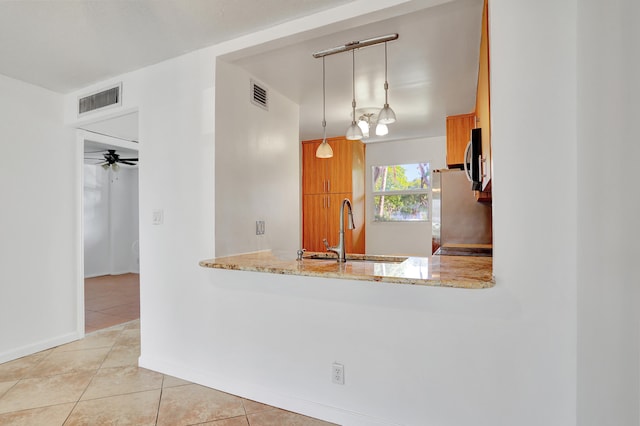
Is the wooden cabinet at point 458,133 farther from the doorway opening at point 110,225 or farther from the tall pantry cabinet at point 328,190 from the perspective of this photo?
the doorway opening at point 110,225

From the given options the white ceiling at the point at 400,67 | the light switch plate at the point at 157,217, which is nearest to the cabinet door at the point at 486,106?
the white ceiling at the point at 400,67

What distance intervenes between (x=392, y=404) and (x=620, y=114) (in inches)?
63.3

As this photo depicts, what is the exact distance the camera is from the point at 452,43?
7.70 ft

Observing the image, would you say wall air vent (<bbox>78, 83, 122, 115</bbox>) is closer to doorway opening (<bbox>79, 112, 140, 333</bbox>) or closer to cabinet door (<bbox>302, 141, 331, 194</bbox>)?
doorway opening (<bbox>79, 112, 140, 333</bbox>)

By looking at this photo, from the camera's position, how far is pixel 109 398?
7.32ft

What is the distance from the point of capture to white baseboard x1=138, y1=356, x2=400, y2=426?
189cm

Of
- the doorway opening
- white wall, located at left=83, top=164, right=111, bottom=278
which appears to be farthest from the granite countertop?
white wall, located at left=83, top=164, right=111, bottom=278

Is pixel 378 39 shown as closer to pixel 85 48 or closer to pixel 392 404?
pixel 85 48

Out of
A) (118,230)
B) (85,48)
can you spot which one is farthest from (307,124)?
(118,230)

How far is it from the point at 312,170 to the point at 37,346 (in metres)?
3.64

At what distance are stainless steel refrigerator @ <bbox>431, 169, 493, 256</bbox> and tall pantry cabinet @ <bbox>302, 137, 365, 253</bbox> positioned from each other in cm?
156

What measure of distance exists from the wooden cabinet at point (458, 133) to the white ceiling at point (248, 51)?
0.48 m

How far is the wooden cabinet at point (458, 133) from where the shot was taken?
3.80 m

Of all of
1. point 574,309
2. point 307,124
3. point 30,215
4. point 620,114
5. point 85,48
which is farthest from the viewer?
point 307,124
